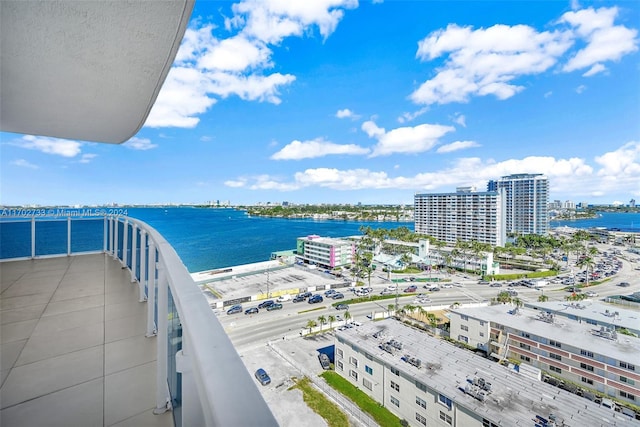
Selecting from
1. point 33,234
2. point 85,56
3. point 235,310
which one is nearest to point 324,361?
point 235,310

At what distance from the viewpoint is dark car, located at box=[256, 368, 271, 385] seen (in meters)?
9.48

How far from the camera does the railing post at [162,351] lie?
1249 millimetres

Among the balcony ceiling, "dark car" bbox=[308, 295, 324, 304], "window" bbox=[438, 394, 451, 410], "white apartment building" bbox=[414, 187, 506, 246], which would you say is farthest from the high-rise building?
the balcony ceiling

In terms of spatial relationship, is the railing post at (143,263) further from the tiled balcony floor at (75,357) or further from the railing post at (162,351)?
the railing post at (162,351)

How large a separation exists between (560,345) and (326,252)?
20199 millimetres

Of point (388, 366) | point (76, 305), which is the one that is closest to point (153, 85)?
point (76, 305)

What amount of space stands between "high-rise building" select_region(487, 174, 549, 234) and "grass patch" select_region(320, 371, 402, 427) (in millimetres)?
41290

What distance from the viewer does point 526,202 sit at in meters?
44.2

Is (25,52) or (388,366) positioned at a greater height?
(25,52)

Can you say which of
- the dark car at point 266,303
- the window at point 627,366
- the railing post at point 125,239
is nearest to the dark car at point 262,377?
the dark car at point 266,303

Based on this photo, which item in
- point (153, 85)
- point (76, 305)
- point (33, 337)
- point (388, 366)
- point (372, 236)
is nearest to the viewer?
point (33, 337)

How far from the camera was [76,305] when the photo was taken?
228 centimetres

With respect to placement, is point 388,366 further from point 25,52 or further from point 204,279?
point 204,279

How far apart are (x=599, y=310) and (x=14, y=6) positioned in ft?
69.2
